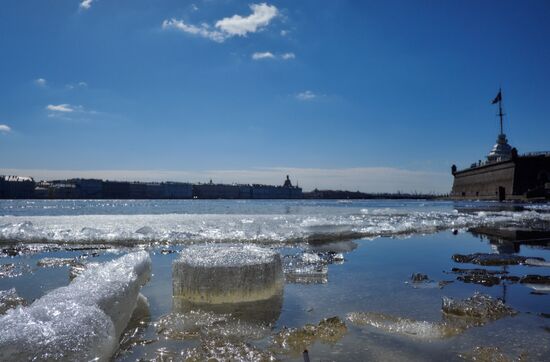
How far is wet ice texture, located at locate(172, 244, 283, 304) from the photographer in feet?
11.2

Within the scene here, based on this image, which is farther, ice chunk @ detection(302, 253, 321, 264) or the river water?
ice chunk @ detection(302, 253, 321, 264)

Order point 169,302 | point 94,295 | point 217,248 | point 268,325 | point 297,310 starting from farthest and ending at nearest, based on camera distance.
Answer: point 217,248
point 169,302
point 297,310
point 268,325
point 94,295

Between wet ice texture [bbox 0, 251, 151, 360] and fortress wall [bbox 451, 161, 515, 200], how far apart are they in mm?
54687

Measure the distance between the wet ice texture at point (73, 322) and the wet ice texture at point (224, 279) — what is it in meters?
0.49

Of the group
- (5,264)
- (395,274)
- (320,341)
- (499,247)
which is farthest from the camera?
(499,247)

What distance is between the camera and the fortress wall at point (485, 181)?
50.8 metres

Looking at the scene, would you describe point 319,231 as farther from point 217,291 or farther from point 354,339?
point 354,339

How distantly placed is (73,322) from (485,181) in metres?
64.2

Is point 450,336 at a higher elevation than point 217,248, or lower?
lower

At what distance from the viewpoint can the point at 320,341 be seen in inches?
95.2

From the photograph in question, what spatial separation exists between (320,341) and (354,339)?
21 cm

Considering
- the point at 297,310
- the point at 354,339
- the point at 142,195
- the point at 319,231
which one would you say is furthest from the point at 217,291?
the point at 142,195

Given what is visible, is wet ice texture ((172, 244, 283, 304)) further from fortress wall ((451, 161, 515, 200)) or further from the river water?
fortress wall ((451, 161, 515, 200))

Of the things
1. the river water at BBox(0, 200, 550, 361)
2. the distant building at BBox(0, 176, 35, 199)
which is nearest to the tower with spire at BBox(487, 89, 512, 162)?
the river water at BBox(0, 200, 550, 361)
